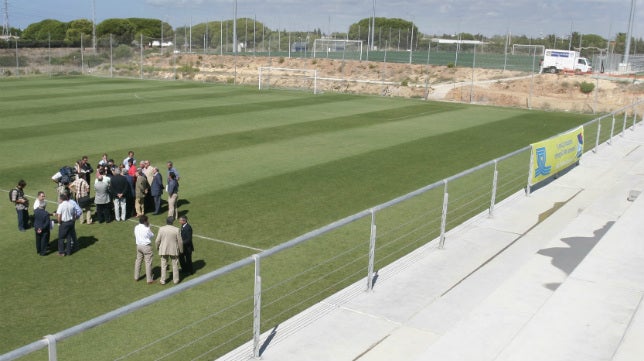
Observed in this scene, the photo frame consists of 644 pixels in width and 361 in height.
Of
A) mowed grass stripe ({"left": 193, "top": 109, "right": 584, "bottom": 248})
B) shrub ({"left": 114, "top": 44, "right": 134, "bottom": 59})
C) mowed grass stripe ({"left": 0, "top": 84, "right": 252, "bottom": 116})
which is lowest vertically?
mowed grass stripe ({"left": 193, "top": 109, "right": 584, "bottom": 248})

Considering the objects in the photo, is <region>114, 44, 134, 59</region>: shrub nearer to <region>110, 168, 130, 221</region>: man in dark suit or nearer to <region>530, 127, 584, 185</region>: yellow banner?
<region>110, 168, 130, 221</region>: man in dark suit

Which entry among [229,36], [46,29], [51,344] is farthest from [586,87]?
[46,29]

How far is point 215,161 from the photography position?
21.9 metres

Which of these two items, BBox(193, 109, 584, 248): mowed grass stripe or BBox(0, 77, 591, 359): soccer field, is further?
BBox(193, 109, 584, 248): mowed grass stripe

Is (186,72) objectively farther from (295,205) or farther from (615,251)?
(615,251)

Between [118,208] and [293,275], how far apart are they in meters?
5.46

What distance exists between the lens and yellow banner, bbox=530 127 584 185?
54.6 ft

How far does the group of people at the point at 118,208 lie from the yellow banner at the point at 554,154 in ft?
29.9

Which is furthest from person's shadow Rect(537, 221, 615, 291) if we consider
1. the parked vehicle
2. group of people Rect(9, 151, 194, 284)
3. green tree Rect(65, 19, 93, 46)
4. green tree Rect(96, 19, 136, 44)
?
green tree Rect(96, 19, 136, 44)

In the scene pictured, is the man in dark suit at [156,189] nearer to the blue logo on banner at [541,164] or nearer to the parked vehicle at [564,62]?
the blue logo on banner at [541,164]

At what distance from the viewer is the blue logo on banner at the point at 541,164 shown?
55.1 ft

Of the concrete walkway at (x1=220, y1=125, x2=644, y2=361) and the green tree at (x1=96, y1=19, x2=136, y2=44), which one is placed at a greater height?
the green tree at (x1=96, y1=19, x2=136, y2=44)

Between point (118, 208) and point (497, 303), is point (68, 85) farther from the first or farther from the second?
point (497, 303)

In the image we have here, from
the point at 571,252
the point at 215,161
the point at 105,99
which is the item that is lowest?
the point at 215,161
